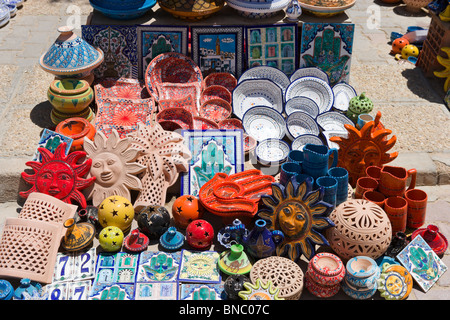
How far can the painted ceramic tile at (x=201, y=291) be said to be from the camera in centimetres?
443

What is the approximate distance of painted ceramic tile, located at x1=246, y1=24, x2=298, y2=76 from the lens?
21.8ft

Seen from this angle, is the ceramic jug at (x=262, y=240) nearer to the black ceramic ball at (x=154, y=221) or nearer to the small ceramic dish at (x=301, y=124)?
the black ceramic ball at (x=154, y=221)

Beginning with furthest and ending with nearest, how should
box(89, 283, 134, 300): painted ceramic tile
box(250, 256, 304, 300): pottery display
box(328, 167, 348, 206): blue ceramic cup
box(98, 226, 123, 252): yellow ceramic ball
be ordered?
1. box(328, 167, 348, 206): blue ceramic cup
2. box(98, 226, 123, 252): yellow ceramic ball
3. box(89, 283, 134, 300): painted ceramic tile
4. box(250, 256, 304, 300): pottery display

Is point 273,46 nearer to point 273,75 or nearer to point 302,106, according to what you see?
point 273,75

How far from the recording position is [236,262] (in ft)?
15.1

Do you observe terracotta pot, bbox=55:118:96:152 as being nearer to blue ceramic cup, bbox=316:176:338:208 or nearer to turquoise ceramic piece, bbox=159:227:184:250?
turquoise ceramic piece, bbox=159:227:184:250

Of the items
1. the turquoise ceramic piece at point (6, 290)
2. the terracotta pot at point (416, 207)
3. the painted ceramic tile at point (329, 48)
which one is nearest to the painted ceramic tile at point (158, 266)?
the turquoise ceramic piece at point (6, 290)

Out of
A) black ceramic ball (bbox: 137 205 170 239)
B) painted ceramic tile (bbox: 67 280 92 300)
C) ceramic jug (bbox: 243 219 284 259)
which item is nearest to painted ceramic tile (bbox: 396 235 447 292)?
ceramic jug (bbox: 243 219 284 259)

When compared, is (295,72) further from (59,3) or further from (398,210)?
(59,3)

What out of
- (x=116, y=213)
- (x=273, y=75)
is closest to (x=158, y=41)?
(x=273, y=75)

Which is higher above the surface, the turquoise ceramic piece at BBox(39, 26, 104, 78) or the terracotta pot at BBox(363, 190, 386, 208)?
the turquoise ceramic piece at BBox(39, 26, 104, 78)

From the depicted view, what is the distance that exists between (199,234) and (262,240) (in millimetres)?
562

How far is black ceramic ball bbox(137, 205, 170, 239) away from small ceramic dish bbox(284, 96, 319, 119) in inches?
83.8

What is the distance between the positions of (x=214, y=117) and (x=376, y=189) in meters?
2.07
